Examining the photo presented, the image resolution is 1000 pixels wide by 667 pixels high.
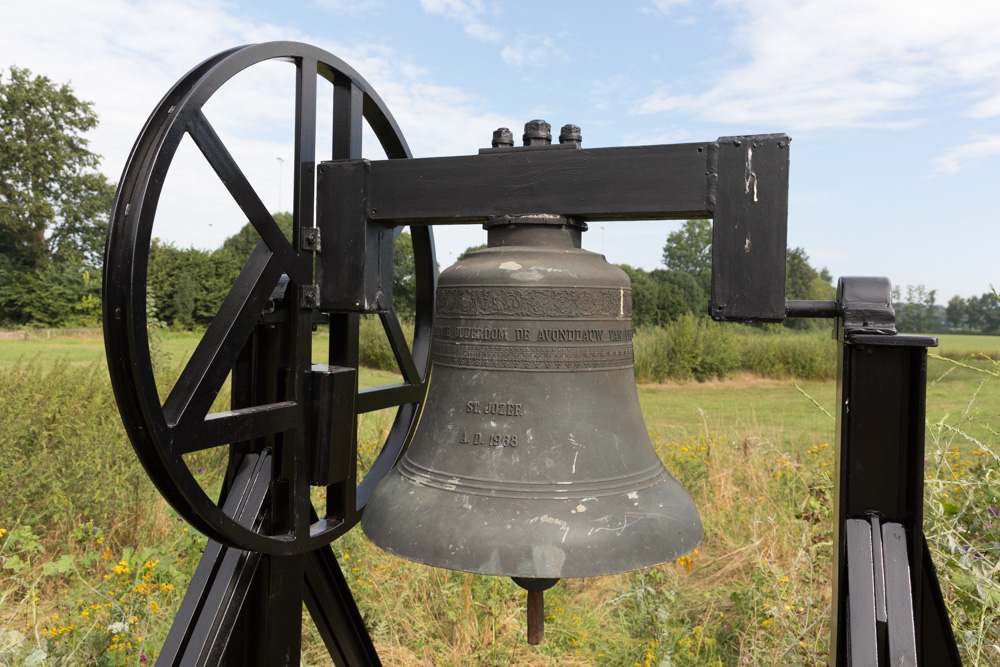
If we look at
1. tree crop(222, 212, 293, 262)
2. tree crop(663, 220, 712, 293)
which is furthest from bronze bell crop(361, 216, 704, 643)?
tree crop(222, 212, 293, 262)

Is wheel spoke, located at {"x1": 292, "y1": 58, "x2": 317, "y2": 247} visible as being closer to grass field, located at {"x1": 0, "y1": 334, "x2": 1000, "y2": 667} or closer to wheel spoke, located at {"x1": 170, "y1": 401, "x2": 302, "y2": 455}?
wheel spoke, located at {"x1": 170, "y1": 401, "x2": 302, "y2": 455}

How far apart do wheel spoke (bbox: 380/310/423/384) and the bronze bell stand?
50cm

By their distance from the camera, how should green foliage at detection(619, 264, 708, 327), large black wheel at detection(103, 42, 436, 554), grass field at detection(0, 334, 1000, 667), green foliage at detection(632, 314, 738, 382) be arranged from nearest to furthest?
1. large black wheel at detection(103, 42, 436, 554)
2. grass field at detection(0, 334, 1000, 667)
3. green foliage at detection(632, 314, 738, 382)
4. green foliage at detection(619, 264, 708, 327)

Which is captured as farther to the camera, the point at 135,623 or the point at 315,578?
the point at 135,623

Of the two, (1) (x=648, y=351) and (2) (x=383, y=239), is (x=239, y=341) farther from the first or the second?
(1) (x=648, y=351)

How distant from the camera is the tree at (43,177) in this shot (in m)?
17.8

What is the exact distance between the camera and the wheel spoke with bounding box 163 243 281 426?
1.41m

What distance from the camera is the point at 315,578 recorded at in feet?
6.32

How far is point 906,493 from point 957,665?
0.40 meters

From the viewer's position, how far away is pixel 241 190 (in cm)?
158

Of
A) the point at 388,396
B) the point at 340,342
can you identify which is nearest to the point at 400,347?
the point at 388,396

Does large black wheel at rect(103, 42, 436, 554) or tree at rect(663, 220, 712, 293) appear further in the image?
tree at rect(663, 220, 712, 293)

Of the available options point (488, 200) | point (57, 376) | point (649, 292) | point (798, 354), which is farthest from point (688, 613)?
point (649, 292)

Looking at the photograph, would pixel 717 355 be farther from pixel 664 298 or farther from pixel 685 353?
pixel 664 298
